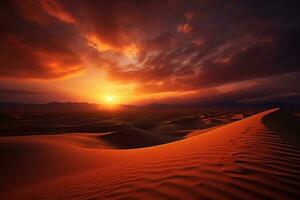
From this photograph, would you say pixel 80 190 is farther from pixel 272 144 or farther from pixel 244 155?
pixel 272 144

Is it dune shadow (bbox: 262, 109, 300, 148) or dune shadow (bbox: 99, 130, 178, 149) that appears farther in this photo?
dune shadow (bbox: 99, 130, 178, 149)

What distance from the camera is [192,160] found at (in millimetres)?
3420

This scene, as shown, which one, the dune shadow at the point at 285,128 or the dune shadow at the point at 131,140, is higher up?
the dune shadow at the point at 285,128

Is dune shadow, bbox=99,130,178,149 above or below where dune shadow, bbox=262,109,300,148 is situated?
below

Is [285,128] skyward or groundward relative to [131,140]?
skyward

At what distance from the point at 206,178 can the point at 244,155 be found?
123 centimetres

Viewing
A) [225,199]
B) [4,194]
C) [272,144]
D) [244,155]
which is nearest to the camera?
[225,199]

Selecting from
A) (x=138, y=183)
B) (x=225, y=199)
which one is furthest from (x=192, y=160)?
(x=225, y=199)

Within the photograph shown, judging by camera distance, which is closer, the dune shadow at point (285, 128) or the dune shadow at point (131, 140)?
the dune shadow at point (285, 128)

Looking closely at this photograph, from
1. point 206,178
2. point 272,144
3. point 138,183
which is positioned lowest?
point 138,183

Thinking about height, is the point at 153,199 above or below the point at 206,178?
below

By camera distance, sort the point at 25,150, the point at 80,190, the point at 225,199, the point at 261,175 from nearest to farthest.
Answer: the point at 225,199
the point at 261,175
the point at 80,190
the point at 25,150

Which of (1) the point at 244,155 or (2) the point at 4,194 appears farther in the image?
(2) the point at 4,194

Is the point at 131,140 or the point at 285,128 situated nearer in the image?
the point at 285,128
